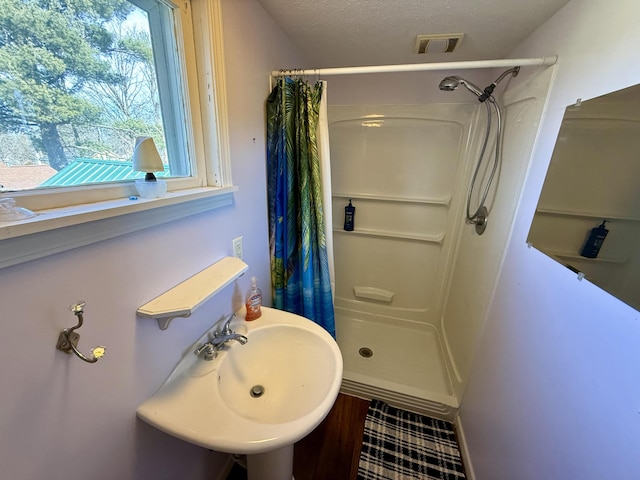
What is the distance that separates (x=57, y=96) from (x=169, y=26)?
46 cm

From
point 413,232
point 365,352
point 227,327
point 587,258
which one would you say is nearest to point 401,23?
point 587,258

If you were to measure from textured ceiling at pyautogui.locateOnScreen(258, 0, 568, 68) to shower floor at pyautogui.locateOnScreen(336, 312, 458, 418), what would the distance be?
1855 millimetres

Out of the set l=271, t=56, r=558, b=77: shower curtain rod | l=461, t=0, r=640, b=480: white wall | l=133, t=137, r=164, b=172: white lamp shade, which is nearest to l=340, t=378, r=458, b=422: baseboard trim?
l=461, t=0, r=640, b=480: white wall

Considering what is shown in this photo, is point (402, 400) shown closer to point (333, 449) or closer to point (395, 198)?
point (333, 449)

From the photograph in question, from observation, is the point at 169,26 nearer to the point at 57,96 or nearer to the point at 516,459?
the point at 57,96

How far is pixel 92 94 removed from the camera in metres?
0.60

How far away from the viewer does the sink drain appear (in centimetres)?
94

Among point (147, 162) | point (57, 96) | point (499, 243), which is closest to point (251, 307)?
point (147, 162)

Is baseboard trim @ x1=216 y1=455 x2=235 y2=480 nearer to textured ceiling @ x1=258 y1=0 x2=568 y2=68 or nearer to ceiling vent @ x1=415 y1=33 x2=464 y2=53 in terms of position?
textured ceiling @ x1=258 y1=0 x2=568 y2=68

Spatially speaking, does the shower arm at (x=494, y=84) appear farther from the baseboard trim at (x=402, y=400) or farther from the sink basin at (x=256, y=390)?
the baseboard trim at (x=402, y=400)

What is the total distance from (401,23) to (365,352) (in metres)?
2.05

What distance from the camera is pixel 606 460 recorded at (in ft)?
1.92

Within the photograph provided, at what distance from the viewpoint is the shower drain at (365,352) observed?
1912mm

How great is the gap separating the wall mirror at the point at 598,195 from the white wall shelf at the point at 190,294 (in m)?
1.07
